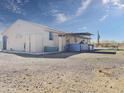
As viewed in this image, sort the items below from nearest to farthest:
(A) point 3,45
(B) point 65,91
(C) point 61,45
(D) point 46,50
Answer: (B) point 65,91 < (D) point 46,50 < (C) point 61,45 < (A) point 3,45

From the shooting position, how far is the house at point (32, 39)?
82.9ft

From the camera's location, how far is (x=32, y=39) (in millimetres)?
25516

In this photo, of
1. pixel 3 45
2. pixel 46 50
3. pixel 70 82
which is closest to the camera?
pixel 70 82

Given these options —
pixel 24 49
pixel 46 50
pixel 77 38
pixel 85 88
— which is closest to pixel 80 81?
pixel 85 88

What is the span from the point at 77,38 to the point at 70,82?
92.0 feet

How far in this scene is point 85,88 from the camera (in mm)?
6215

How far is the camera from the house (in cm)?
2527

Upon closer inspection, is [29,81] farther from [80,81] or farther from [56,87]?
[80,81]

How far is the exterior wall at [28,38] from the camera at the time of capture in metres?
25.2

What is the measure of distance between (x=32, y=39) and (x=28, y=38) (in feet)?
2.68

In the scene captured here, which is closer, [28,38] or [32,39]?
[32,39]

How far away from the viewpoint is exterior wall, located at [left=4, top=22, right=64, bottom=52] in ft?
82.7

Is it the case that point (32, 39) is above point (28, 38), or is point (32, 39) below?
below

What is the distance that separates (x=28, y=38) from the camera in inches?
1025
